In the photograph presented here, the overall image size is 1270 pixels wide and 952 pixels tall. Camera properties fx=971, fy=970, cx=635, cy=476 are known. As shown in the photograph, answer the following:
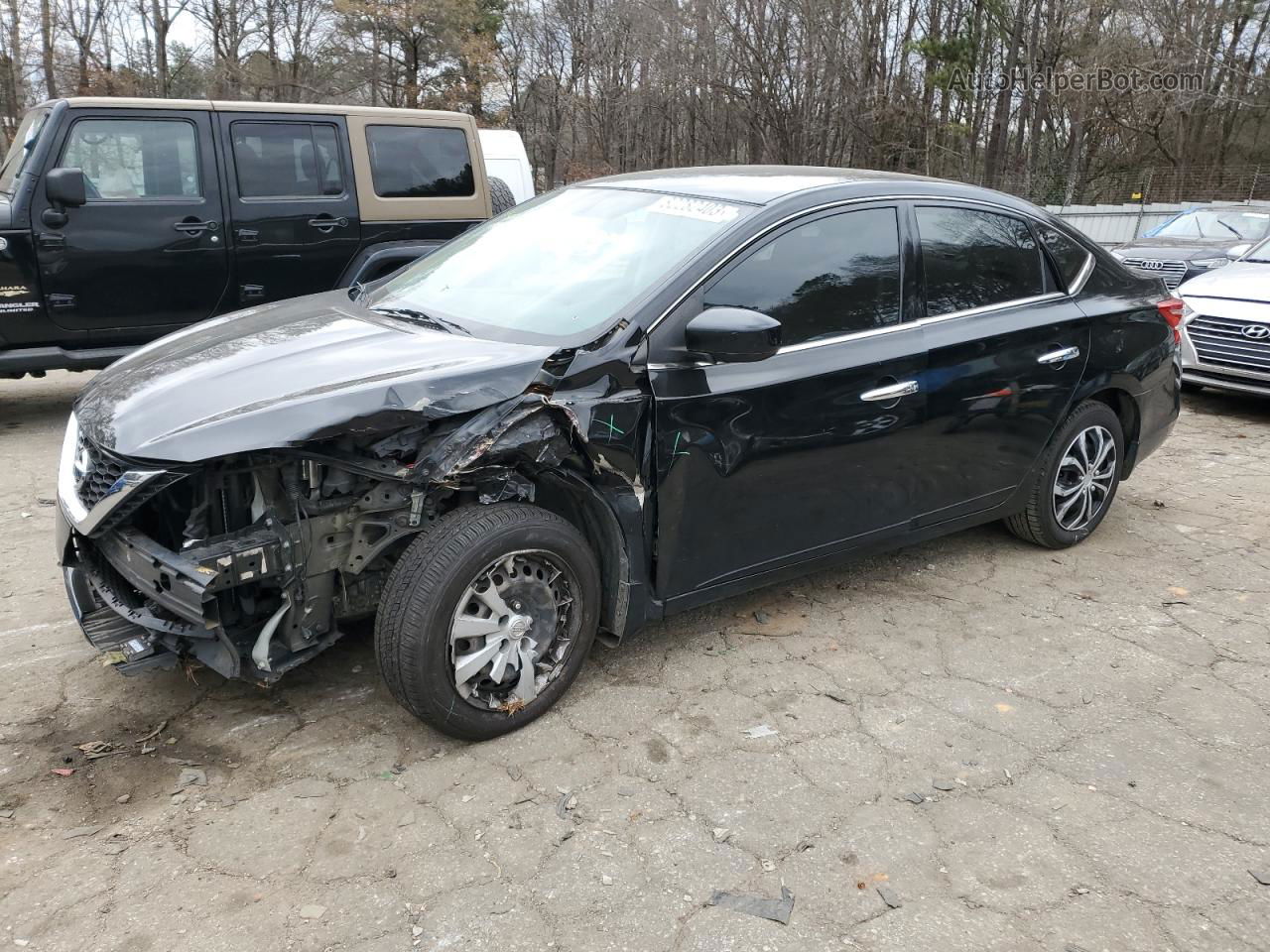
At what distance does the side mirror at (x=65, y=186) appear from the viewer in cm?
620

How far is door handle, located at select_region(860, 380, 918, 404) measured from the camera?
12.1 feet

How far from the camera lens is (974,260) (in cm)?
412

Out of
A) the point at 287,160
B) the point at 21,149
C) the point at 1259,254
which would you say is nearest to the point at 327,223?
the point at 287,160

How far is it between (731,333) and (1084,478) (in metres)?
2.54

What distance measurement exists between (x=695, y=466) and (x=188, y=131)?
536cm

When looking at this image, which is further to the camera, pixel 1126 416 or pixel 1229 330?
pixel 1229 330

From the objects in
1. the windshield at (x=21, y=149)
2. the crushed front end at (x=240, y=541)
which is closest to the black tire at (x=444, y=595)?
the crushed front end at (x=240, y=541)

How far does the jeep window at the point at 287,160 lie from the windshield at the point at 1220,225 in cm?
993

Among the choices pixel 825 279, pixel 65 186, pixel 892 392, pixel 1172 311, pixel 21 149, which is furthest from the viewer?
pixel 21 149

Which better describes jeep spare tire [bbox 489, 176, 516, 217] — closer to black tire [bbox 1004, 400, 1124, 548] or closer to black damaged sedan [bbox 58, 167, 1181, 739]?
black damaged sedan [bbox 58, 167, 1181, 739]

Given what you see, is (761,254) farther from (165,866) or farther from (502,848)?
(165,866)

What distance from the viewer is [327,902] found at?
243 cm

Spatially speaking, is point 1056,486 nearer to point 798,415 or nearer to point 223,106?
point 798,415

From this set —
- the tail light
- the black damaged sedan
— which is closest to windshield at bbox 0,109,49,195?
the black damaged sedan
